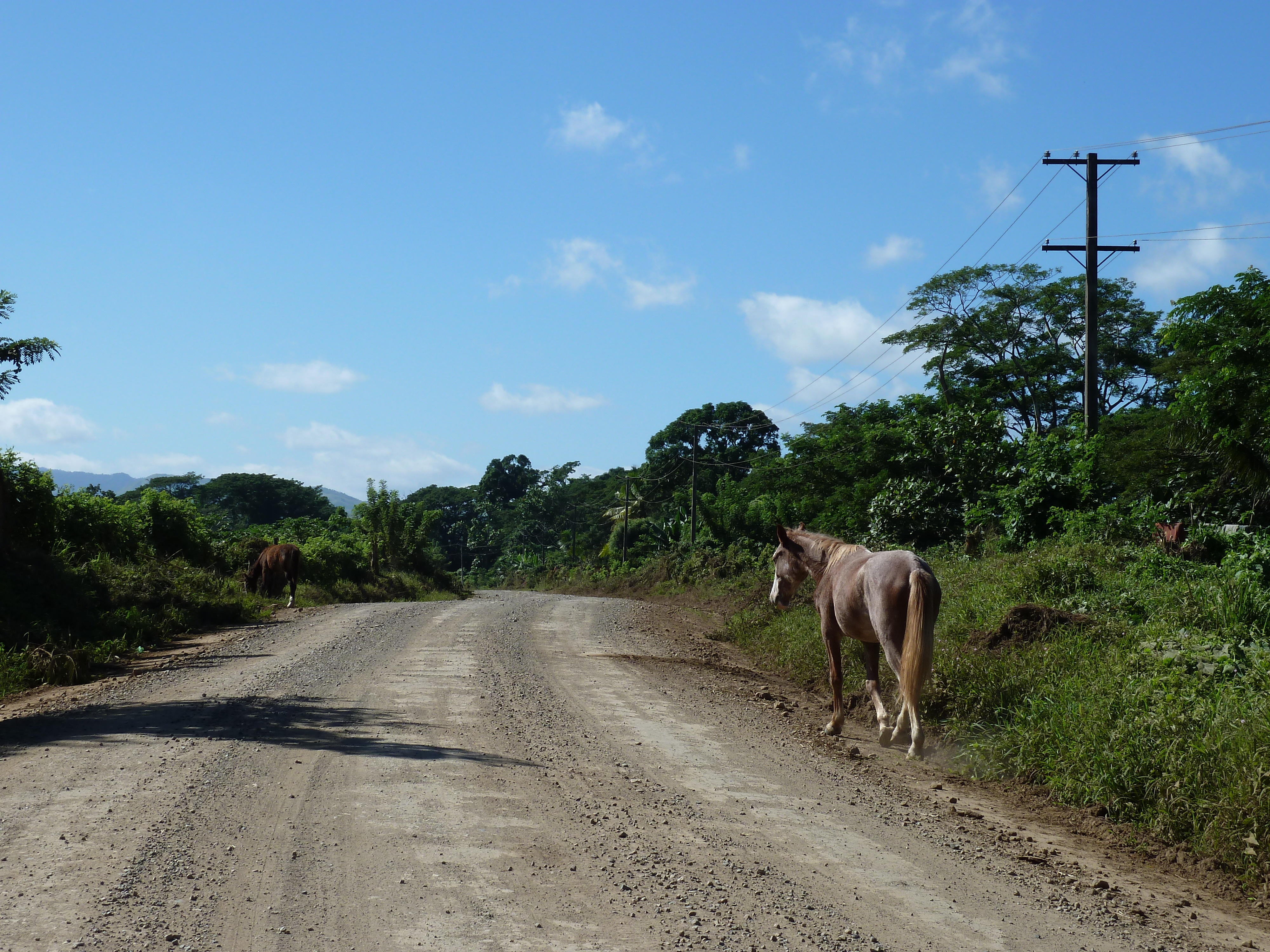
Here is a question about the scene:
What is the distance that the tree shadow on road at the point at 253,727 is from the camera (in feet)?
21.3

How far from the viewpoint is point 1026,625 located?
8680mm

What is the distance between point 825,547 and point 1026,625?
206 centimetres

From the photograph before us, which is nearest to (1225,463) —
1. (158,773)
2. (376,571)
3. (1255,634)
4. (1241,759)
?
(1255,634)

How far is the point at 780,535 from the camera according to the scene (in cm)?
980

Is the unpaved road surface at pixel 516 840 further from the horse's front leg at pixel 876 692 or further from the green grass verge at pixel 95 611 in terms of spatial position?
the green grass verge at pixel 95 611

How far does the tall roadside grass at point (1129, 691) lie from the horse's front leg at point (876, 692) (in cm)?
46

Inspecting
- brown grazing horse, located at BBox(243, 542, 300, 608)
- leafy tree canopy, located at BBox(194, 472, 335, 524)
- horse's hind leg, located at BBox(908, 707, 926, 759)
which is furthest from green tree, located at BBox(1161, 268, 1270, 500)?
leafy tree canopy, located at BBox(194, 472, 335, 524)

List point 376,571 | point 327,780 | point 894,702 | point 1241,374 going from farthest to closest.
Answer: point 376,571 < point 1241,374 < point 894,702 < point 327,780

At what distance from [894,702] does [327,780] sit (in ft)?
17.1

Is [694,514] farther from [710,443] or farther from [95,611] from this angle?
[95,611]

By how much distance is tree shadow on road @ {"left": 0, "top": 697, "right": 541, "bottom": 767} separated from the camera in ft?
21.3

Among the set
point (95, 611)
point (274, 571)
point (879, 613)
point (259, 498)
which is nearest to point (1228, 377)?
point (879, 613)

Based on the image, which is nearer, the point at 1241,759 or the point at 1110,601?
the point at 1241,759

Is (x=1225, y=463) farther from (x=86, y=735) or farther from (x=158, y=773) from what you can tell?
(x=86, y=735)
